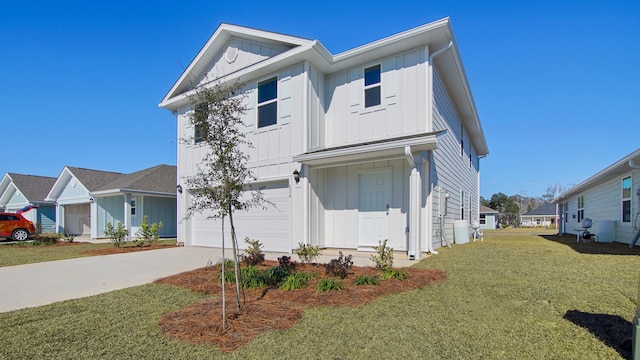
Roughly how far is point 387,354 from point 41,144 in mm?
30712

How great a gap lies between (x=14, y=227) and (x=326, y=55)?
18.8m

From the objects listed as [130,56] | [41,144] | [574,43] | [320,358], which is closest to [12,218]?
[41,144]

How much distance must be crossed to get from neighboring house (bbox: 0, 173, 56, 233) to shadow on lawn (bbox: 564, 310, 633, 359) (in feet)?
96.0

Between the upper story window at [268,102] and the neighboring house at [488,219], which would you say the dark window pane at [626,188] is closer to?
the upper story window at [268,102]

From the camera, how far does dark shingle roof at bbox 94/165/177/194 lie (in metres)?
17.2

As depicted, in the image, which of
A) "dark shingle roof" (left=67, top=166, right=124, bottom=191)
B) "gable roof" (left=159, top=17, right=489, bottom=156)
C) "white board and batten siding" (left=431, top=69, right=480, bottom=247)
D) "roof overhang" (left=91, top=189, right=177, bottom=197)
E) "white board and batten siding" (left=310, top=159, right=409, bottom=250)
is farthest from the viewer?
"dark shingle roof" (left=67, top=166, right=124, bottom=191)

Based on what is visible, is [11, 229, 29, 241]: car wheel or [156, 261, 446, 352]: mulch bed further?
[11, 229, 29, 241]: car wheel

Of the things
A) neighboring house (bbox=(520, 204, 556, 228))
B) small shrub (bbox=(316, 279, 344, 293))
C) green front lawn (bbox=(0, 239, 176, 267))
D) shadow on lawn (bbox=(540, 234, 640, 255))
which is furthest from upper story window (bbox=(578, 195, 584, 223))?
neighboring house (bbox=(520, 204, 556, 228))

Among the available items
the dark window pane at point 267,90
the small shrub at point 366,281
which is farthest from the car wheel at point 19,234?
→ the small shrub at point 366,281

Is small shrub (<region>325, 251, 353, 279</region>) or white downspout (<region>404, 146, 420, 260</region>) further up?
white downspout (<region>404, 146, 420, 260</region>)

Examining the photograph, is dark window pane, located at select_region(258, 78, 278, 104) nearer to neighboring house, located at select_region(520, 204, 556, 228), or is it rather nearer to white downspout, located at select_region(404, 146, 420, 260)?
white downspout, located at select_region(404, 146, 420, 260)

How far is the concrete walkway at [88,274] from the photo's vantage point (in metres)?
5.05

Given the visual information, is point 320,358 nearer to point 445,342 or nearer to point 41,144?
point 445,342

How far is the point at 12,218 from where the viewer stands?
1695cm
